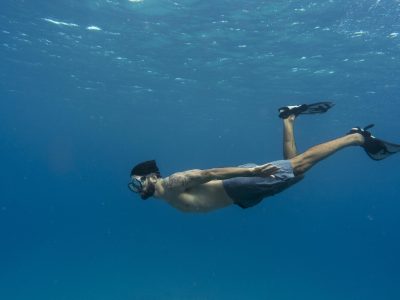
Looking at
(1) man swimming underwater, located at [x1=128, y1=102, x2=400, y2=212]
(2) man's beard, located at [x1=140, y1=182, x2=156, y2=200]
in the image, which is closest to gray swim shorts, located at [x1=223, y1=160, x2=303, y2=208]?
(1) man swimming underwater, located at [x1=128, y1=102, x2=400, y2=212]

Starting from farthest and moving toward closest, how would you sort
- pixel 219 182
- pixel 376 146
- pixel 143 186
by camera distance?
pixel 376 146 < pixel 219 182 < pixel 143 186

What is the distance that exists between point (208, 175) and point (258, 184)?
1.09 meters

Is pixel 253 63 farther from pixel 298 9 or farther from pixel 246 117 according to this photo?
pixel 246 117

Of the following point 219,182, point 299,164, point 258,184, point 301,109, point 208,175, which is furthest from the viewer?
point 301,109

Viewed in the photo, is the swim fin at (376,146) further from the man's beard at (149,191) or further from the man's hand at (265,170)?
the man's beard at (149,191)

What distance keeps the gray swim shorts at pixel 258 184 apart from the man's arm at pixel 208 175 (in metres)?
0.19

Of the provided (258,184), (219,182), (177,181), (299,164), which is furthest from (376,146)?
(177,181)

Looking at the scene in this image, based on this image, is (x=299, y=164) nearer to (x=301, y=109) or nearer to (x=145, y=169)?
(x=301, y=109)

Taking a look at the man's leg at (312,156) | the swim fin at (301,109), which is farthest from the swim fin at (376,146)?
the swim fin at (301,109)

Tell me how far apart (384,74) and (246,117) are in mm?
28276

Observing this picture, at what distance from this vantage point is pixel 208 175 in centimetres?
689

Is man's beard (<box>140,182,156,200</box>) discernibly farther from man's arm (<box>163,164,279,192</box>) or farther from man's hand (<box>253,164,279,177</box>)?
man's hand (<box>253,164,279,177</box>)

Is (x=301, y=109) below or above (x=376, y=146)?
above

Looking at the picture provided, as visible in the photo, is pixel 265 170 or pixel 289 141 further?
pixel 289 141
